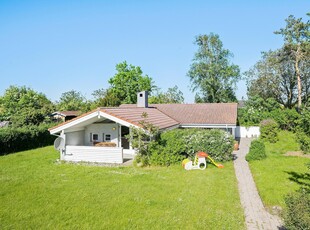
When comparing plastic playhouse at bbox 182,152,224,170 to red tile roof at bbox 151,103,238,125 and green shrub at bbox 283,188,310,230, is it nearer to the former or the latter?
green shrub at bbox 283,188,310,230

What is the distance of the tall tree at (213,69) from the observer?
42625mm

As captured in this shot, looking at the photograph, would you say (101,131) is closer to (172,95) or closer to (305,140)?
(305,140)

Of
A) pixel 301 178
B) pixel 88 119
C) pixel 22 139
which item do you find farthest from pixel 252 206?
pixel 22 139

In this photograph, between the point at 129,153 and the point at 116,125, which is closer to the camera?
the point at 129,153

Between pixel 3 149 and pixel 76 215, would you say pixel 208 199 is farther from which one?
pixel 3 149

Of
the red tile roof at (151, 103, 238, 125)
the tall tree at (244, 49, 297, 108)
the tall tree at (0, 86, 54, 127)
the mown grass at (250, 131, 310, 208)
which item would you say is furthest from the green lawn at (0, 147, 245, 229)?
the tall tree at (244, 49, 297, 108)

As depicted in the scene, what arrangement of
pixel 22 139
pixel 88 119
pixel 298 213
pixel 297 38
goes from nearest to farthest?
pixel 298 213, pixel 88 119, pixel 22 139, pixel 297 38

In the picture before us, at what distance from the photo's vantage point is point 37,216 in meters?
8.11

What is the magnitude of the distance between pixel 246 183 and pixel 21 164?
47.2ft

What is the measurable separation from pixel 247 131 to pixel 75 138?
71.0ft

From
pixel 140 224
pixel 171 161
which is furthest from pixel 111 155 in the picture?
pixel 140 224

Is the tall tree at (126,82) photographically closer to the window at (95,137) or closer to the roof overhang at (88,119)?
the window at (95,137)

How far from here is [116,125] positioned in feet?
65.0

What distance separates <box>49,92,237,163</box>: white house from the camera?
1650cm
